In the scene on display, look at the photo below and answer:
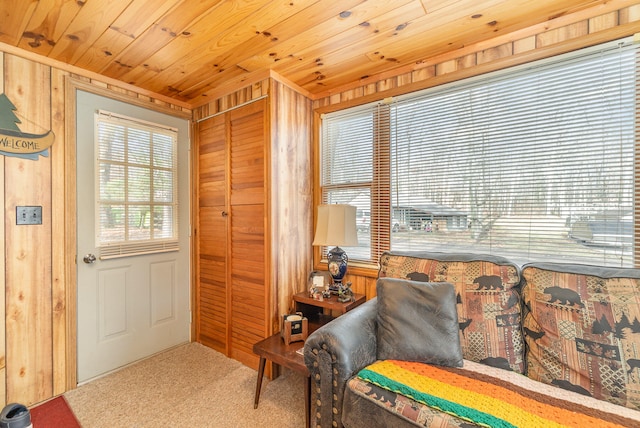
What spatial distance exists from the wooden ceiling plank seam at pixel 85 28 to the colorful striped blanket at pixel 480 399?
2.32 meters

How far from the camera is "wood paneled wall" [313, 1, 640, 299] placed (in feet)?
4.98

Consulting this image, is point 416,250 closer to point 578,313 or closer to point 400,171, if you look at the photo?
point 400,171

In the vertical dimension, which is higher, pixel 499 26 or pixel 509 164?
pixel 499 26

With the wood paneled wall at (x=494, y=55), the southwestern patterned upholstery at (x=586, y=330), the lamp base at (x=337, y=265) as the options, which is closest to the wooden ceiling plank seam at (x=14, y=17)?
the wood paneled wall at (x=494, y=55)

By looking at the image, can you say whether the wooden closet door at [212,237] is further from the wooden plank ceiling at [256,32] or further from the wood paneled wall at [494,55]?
the wood paneled wall at [494,55]

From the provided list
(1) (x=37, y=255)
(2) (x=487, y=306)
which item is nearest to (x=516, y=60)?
(2) (x=487, y=306)

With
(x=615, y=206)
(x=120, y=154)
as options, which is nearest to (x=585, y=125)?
(x=615, y=206)

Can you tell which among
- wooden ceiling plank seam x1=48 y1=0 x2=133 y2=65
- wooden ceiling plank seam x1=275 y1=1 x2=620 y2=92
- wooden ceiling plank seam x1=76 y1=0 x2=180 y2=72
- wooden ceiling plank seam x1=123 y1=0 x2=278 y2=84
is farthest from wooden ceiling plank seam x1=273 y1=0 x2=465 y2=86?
wooden ceiling plank seam x1=48 y1=0 x2=133 y2=65

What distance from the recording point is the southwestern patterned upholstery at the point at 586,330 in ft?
3.97

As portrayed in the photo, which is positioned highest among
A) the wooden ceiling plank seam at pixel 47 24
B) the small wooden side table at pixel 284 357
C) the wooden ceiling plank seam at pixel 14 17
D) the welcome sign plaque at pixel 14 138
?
the wooden ceiling plank seam at pixel 47 24

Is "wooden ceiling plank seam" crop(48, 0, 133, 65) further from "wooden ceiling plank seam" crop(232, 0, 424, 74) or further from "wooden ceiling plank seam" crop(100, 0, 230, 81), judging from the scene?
"wooden ceiling plank seam" crop(232, 0, 424, 74)

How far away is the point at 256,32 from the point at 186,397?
2465mm

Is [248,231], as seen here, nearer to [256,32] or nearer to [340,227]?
[340,227]

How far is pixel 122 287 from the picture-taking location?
2379 millimetres
